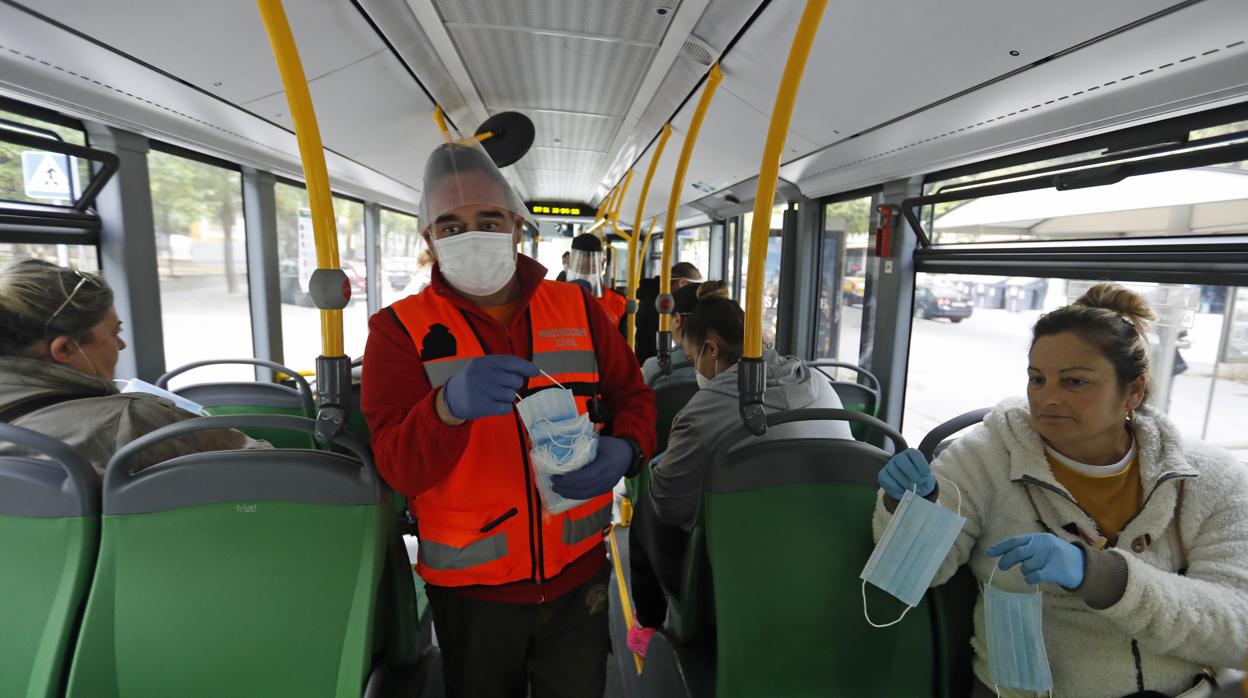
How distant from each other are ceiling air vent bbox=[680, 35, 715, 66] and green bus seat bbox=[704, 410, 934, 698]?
77.1 inches

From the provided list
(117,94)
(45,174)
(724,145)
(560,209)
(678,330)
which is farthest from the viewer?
(560,209)

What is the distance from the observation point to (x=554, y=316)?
165cm

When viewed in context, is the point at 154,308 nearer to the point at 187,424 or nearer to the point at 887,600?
the point at 187,424

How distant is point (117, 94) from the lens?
256 cm

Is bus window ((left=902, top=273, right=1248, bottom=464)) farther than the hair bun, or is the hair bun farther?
bus window ((left=902, top=273, right=1248, bottom=464))

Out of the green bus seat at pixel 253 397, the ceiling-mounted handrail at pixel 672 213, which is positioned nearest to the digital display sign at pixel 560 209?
the ceiling-mounted handrail at pixel 672 213

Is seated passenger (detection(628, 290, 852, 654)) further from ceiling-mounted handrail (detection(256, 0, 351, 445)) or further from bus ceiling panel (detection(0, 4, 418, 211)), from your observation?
bus ceiling panel (detection(0, 4, 418, 211))

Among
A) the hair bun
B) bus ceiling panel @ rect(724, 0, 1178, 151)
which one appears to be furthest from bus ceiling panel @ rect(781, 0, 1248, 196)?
the hair bun

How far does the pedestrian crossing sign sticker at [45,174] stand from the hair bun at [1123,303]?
4.46 meters

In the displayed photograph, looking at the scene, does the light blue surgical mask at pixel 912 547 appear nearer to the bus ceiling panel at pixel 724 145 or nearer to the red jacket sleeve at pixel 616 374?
the red jacket sleeve at pixel 616 374

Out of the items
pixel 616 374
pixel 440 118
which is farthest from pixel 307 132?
pixel 440 118

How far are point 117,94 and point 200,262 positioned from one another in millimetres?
1795

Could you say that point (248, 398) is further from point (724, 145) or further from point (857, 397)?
point (724, 145)

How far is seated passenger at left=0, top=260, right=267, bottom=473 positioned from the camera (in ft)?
5.61
